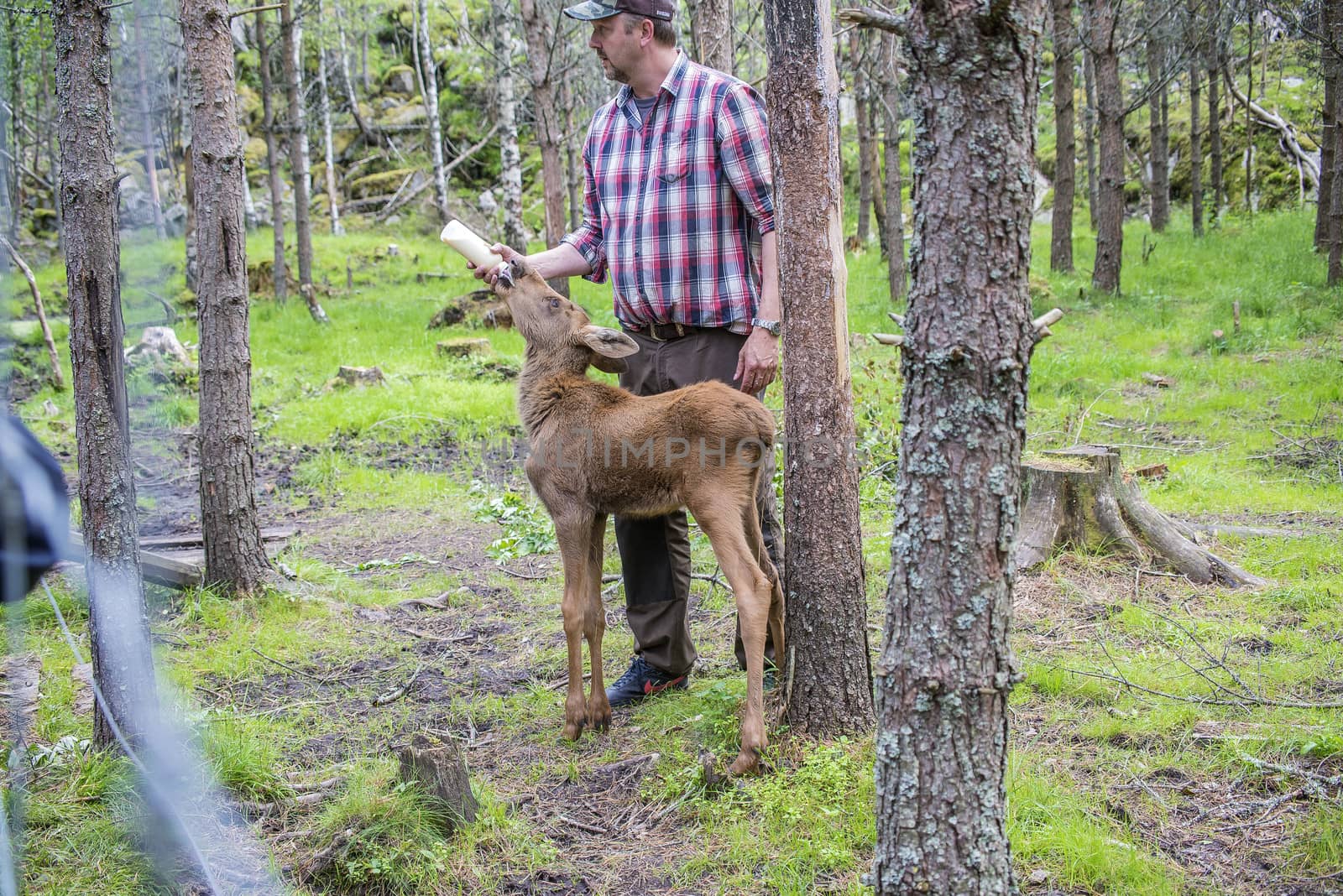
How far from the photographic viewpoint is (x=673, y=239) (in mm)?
4172

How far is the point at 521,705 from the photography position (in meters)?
4.59

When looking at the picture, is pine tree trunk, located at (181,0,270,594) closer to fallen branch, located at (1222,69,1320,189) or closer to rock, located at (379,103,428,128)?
fallen branch, located at (1222,69,1320,189)

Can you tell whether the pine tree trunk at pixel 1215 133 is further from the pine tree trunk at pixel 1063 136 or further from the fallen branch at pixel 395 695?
the fallen branch at pixel 395 695

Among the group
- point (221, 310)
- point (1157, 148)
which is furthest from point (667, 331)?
point (1157, 148)

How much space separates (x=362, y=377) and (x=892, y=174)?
27.2 feet

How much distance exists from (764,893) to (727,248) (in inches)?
104

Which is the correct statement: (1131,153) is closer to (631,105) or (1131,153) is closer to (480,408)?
(480,408)

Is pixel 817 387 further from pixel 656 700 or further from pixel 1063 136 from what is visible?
pixel 1063 136

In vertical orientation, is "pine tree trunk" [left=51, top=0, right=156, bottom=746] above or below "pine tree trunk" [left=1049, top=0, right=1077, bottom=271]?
below

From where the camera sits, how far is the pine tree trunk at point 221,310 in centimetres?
557

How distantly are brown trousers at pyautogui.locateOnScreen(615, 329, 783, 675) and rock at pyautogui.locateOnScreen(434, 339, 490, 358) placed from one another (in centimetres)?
909

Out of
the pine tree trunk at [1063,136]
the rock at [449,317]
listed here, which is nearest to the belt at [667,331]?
the rock at [449,317]

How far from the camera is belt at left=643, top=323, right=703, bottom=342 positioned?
434 cm

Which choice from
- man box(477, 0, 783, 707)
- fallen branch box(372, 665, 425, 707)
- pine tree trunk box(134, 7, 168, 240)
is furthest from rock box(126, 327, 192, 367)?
man box(477, 0, 783, 707)
